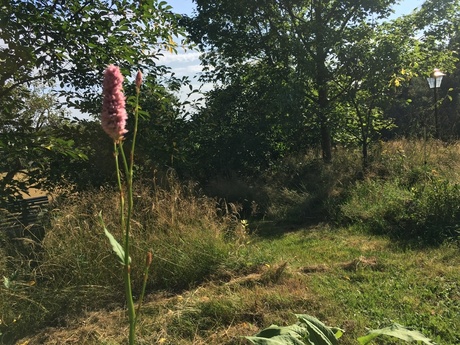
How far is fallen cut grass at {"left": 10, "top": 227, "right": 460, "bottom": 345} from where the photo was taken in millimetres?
3383

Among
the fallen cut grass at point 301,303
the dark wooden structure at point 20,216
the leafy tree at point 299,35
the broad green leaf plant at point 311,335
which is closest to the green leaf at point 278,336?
the broad green leaf plant at point 311,335

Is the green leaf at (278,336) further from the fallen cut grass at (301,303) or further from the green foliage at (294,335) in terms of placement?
the fallen cut grass at (301,303)

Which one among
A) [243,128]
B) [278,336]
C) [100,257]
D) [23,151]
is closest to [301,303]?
[278,336]

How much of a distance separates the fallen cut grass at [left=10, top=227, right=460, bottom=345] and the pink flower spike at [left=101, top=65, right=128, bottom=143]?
102 inches

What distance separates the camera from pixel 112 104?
1.07m

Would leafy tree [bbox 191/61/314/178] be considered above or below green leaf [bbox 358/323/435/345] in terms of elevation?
above

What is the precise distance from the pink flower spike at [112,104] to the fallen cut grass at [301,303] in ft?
8.48

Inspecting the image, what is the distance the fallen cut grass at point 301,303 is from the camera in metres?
3.38

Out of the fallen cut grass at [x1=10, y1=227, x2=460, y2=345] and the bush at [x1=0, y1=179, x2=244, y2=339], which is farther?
the bush at [x1=0, y1=179, x2=244, y2=339]

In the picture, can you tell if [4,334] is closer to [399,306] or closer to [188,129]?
[399,306]

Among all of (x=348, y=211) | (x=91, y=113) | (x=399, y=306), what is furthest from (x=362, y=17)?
(x=399, y=306)

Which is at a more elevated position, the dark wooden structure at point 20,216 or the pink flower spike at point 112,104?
the pink flower spike at point 112,104

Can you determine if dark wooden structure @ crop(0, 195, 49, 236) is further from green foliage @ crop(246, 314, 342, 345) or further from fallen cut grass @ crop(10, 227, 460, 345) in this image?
green foliage @ crop(246, 314, 342, 345)

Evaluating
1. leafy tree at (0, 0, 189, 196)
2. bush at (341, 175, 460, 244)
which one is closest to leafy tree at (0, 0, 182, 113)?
leafy tree at (0, 0, 189, 196)
